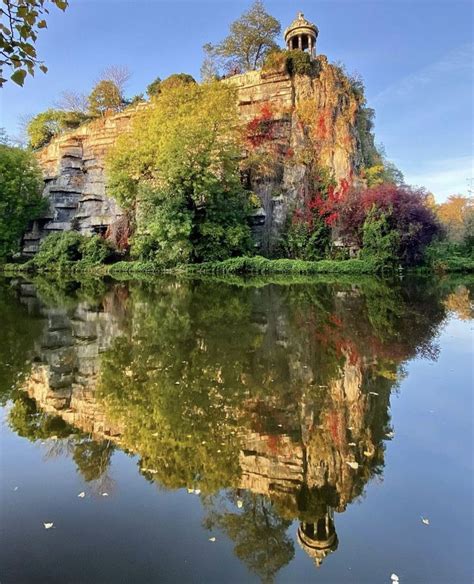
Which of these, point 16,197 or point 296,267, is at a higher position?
point 16,197

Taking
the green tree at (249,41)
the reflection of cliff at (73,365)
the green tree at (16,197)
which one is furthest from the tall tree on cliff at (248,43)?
the reflection of cliff at (73,365)

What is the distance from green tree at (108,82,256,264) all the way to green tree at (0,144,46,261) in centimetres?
1080

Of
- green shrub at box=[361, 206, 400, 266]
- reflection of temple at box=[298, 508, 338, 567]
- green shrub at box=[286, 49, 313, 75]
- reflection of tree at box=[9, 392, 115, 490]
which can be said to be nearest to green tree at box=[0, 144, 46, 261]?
green shrub at box=[286, 49, 313, 75]

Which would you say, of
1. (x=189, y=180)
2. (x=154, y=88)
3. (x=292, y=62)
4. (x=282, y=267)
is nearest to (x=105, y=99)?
(x=154, y=88)

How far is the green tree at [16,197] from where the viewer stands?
34531 millimetres

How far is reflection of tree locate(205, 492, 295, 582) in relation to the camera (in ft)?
9.08

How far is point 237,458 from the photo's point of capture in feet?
12.7

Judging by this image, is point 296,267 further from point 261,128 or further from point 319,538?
point 319,538

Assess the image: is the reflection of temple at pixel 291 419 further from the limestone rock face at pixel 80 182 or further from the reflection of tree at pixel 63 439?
the limestone rock face at pixel 80 182

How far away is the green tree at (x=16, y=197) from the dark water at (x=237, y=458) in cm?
3071

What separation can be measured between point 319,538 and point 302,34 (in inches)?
1426

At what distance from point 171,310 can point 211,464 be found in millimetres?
8129

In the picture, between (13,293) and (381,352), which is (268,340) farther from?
(13,293)

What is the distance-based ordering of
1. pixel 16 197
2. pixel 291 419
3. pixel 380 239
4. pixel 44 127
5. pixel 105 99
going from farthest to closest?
pixel 44 127
pixel 105 99
pixel 16 197
pixel 380 239
pixel 291 419
